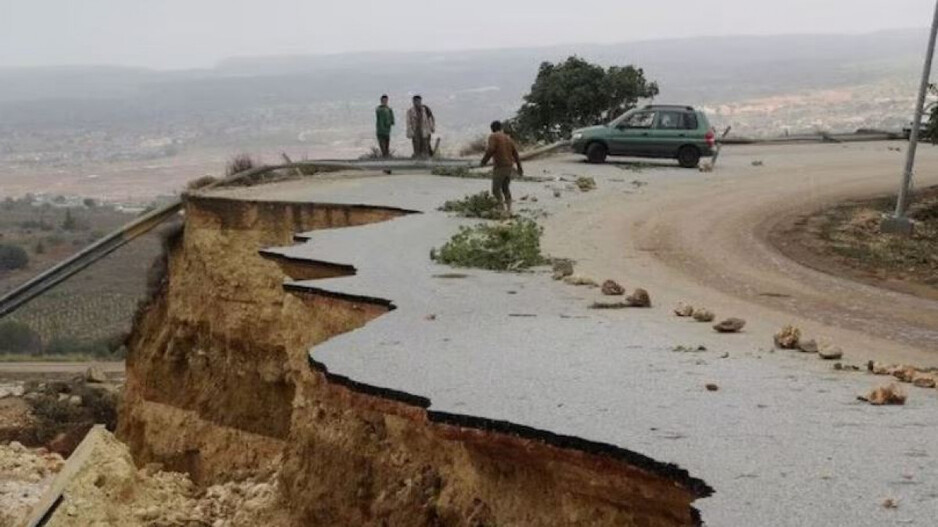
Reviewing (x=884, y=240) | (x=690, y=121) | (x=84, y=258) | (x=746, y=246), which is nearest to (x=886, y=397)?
(x=746, y=246)

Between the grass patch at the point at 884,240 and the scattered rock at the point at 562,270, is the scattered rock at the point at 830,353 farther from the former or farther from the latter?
the grass patch at the point at 884,240

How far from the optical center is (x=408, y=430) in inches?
358

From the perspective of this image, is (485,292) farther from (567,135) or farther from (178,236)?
(567,135)

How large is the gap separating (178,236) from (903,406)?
15066 millimetres

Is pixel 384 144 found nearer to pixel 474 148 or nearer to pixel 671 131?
pixel 474 148

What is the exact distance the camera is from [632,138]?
28828mm

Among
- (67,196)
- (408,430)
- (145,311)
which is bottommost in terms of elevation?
(67,196)

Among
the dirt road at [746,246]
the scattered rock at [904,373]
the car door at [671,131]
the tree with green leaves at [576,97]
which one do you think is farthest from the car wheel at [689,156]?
the scattered rock at [904,373]

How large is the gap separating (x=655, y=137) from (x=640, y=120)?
618 mm

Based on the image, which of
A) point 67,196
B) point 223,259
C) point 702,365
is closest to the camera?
point 702,365

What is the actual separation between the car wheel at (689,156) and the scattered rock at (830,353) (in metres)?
18.4

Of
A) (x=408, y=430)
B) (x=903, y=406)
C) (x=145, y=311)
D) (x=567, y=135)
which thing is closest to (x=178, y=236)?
(x=145, y=311)

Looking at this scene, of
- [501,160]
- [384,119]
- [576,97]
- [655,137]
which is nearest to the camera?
[501,160]

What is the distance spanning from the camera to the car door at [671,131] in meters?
28.5
